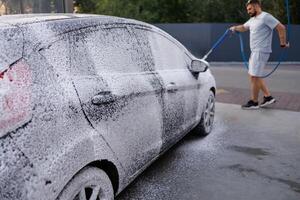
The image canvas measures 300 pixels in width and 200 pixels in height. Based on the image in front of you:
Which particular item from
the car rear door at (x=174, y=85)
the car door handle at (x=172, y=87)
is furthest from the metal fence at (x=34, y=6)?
the car door handle at (x=172, y=87)

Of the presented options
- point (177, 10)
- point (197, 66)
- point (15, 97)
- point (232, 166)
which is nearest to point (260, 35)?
point (197, 66)

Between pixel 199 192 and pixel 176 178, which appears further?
pixel 176 178

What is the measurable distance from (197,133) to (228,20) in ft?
50.5

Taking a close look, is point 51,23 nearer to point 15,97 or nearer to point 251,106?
point 15,97

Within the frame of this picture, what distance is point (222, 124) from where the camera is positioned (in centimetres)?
671

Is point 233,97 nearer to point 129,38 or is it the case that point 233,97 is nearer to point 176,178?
point 176,178

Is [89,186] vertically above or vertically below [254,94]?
above

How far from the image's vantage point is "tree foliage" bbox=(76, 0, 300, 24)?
802 inches

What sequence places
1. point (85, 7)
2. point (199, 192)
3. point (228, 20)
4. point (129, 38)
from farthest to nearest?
1. point (85, 7)
2. point (228, 20)
3. point (199, 192)
4. point (129, 38)

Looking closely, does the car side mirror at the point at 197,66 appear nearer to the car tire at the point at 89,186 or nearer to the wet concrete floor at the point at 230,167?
the wet concrete floor at the point at 230,167

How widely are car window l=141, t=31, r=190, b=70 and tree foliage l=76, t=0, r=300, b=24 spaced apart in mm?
15296

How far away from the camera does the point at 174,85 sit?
429cm

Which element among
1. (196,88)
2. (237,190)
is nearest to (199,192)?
(237,190)

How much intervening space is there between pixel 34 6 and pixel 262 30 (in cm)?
394
